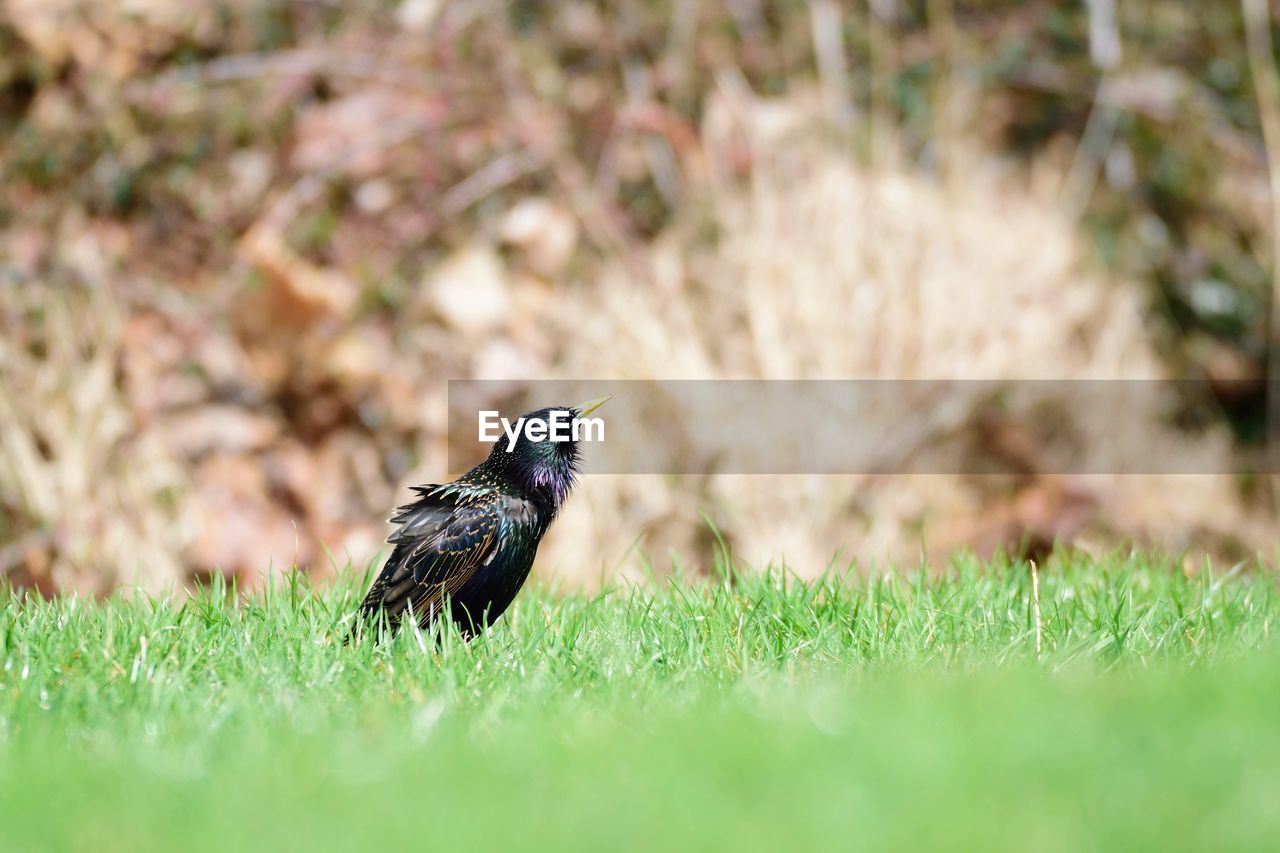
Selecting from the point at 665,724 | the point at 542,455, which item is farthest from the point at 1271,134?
the point at 665,724

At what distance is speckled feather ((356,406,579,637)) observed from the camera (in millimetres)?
2906

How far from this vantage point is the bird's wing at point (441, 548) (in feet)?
9.52

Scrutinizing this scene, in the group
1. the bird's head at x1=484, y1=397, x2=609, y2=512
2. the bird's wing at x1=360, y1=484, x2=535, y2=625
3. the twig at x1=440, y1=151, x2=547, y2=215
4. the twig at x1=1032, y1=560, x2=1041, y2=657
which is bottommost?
the twig at x1=1032, y1=560, x2=1041, y2=657

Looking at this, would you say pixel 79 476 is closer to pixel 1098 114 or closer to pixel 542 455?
pixel 542 455

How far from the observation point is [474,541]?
114 inches

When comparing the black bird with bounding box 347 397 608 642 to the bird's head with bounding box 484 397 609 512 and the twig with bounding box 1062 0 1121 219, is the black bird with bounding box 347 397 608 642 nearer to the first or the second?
the bird's head with bounding box 484 397 609 512

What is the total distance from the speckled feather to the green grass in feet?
0.31

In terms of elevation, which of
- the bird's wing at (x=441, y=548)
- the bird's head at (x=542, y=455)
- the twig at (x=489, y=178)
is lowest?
the bird's wing at (x=441, y=548)

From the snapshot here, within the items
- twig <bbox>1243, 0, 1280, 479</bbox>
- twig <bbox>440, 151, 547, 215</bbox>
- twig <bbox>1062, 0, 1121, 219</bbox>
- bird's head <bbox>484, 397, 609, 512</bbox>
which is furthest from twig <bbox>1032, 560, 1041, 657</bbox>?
twig <bbox>1243, 0, 1280, 479</bbox>

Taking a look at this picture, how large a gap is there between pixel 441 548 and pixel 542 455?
0.90 feet

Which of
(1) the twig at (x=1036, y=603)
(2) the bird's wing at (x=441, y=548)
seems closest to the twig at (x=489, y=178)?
(2) the bird's wing at (x=441, y=548)

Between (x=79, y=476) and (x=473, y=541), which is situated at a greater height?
(x=473, y=541)

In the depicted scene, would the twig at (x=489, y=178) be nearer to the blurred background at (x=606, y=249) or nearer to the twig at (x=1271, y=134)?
the blurred background at (x=606, y=249)

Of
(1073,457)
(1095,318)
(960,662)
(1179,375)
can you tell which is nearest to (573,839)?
(960,662)
